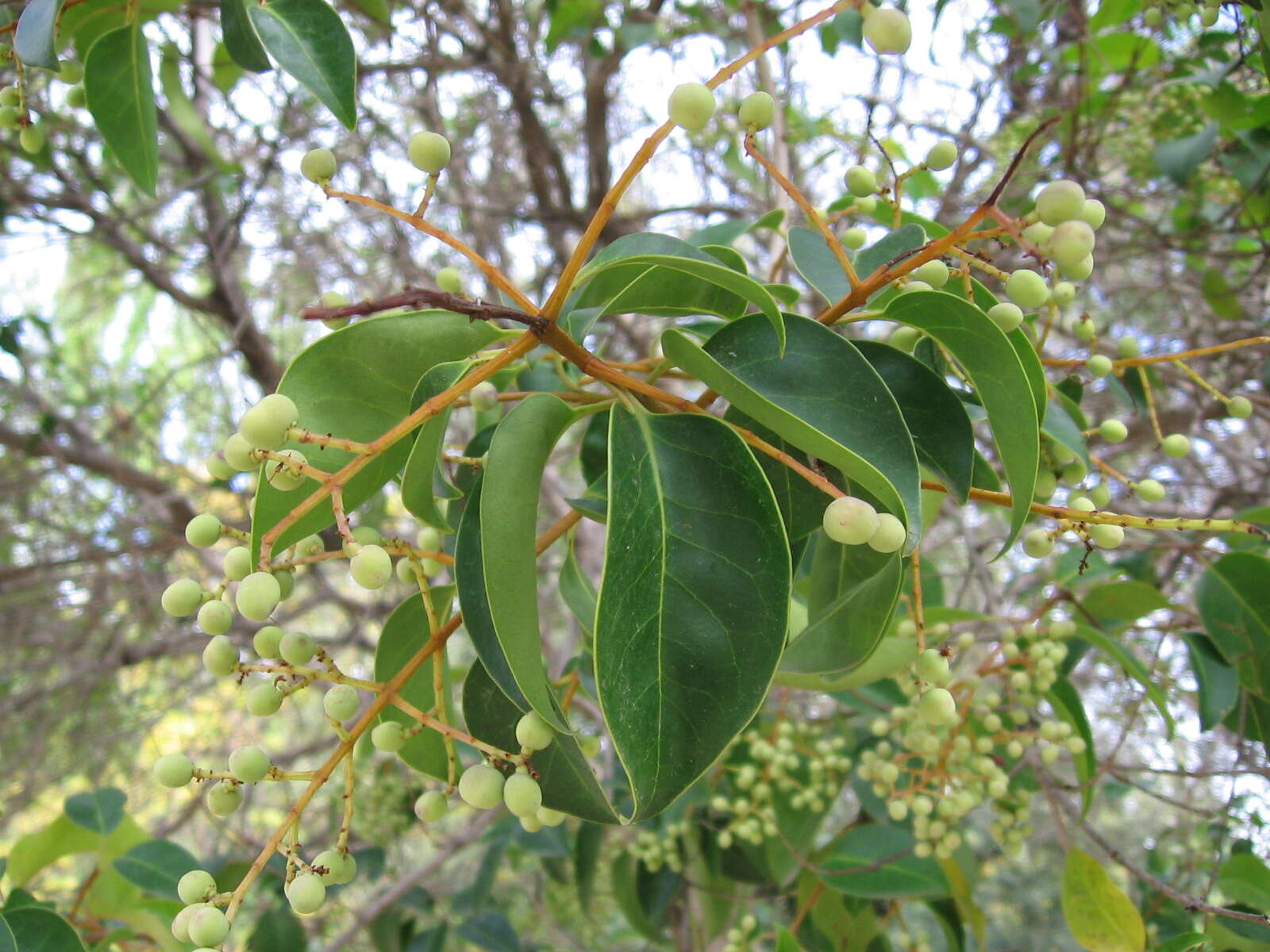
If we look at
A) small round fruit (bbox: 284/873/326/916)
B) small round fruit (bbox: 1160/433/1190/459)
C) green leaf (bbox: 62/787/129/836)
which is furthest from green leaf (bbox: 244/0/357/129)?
green leaf (bbox: 62/787/129/836)

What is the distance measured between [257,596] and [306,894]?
239 millimetres

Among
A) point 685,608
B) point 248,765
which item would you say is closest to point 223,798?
point 248,765

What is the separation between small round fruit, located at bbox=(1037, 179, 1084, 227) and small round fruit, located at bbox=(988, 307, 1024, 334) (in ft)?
0.44

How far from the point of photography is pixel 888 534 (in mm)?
623

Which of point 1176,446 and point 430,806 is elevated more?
point 1176,446

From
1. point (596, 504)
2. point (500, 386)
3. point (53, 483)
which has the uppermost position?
point (53, 483)

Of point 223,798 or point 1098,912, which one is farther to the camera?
point 1098,912

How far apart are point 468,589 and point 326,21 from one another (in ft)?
1.92

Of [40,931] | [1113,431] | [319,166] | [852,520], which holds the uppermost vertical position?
[1113,431]

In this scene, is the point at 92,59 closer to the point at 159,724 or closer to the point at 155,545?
the point at 155,545

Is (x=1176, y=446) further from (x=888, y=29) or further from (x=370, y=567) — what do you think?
(x=370, y=567)

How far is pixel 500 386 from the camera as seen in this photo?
39.6 inches

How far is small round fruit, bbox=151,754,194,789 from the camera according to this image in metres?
0.77

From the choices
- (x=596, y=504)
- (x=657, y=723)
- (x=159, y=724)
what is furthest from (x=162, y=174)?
(x=657, y=723)
